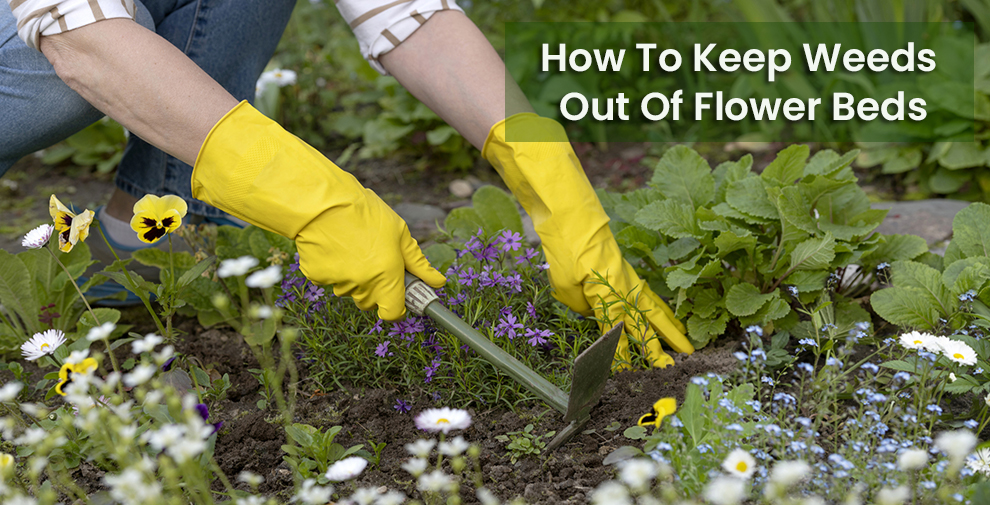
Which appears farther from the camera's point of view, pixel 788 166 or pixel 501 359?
pixel 788 166

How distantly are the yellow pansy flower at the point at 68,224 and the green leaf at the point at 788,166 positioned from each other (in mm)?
1542

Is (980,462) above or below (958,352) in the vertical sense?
below

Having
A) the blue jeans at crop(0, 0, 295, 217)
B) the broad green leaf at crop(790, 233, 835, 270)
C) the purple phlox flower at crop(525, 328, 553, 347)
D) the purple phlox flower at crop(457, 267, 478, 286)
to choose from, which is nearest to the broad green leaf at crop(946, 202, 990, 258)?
the broad green leaf at crop(790, 233, 835, 270)

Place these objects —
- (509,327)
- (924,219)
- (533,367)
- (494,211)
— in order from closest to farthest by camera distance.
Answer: (509,327), (533,367), (494,211), (924,219)

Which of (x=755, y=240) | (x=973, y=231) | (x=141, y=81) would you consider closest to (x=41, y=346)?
(x=141, y=81)

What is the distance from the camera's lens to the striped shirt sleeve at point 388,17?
6.24 feet

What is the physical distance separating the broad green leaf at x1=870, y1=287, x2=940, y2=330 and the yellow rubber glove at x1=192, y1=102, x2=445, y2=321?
3.44ft

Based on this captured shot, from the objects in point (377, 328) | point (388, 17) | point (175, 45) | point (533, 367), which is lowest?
point (533, 367)

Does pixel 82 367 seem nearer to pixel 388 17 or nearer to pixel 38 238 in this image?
pixel 38 238

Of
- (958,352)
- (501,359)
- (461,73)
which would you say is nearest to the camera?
(958,352)

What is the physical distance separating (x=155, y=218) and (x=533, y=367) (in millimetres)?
859

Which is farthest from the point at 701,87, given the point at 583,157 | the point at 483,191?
the point at 483,191

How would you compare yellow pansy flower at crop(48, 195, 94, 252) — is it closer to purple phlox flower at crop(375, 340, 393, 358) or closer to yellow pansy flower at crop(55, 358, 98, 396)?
yellow pansy flower at crop(55, 358, 98, 396)

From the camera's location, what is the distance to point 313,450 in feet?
4.43
